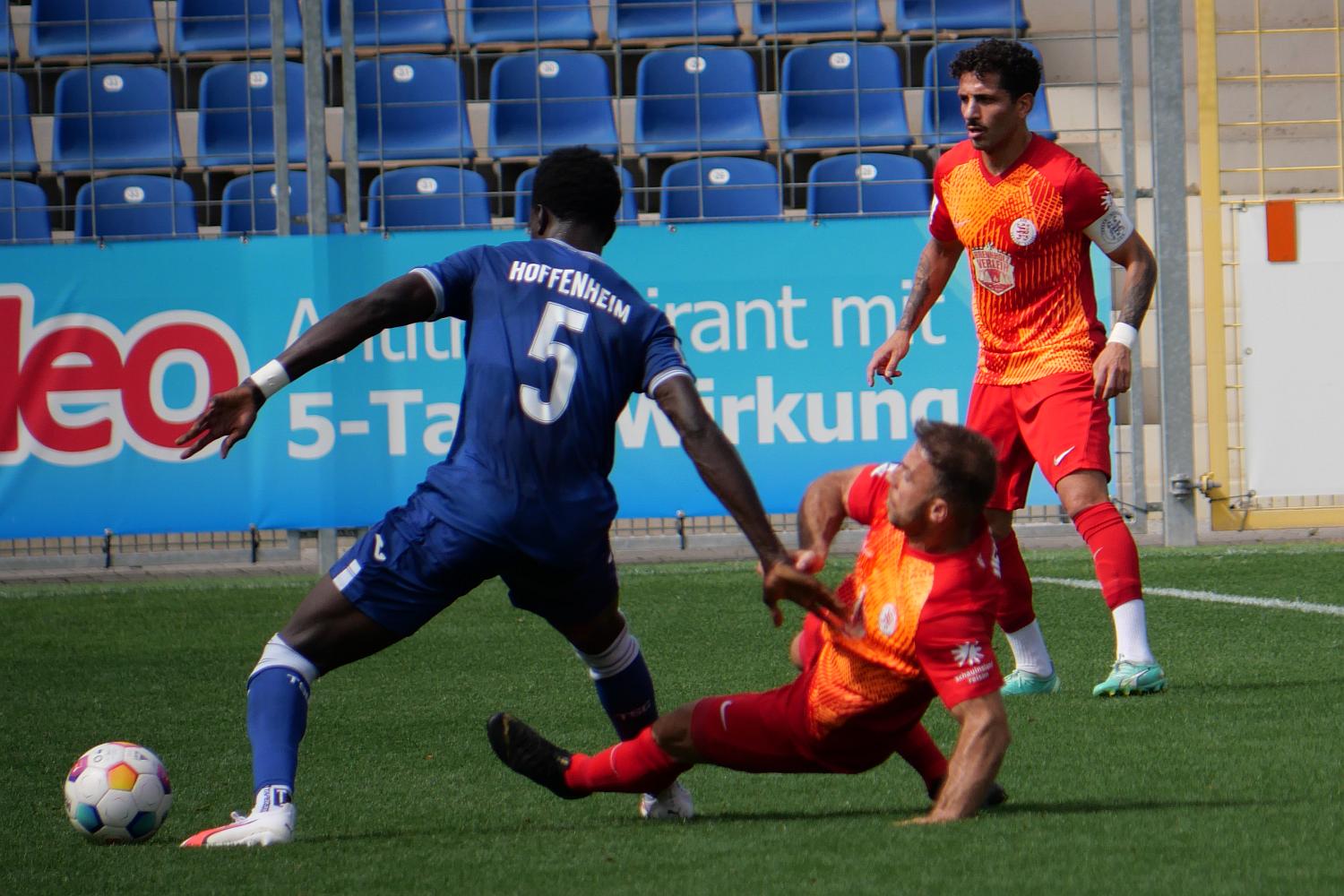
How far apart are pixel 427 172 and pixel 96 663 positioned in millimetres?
5368

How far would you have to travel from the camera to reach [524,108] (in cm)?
1200

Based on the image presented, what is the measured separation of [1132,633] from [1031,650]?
0.31 m

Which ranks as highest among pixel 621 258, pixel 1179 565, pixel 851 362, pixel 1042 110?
pixel 1042 110

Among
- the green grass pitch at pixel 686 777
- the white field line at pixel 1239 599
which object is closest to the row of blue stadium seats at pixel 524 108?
the white field line at pixel 1239 599

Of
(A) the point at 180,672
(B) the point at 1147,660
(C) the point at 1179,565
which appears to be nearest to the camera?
(B) the point at 1147,660

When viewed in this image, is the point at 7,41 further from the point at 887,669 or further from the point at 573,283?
the point at 887,669

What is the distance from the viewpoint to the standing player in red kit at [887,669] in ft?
11.8

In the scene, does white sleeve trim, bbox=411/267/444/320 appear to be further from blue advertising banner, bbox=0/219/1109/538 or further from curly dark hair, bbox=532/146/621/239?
blue advertising banner, bbox=0/219/1109/538

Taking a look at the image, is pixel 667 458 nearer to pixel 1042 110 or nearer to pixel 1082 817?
pixel 1042 110

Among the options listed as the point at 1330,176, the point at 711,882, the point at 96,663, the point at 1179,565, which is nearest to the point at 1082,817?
the point at 711,882

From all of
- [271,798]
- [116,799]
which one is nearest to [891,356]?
[271,798]

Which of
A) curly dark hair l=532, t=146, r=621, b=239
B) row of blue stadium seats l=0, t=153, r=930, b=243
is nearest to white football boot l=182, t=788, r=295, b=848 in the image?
curly dark hair l=532, t=146, r=621, b=239

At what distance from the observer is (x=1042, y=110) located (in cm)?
1178

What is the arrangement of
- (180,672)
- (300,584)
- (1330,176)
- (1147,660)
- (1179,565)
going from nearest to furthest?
(1147,660), (180,672), (1179,565), (300,584), (1330,176)
